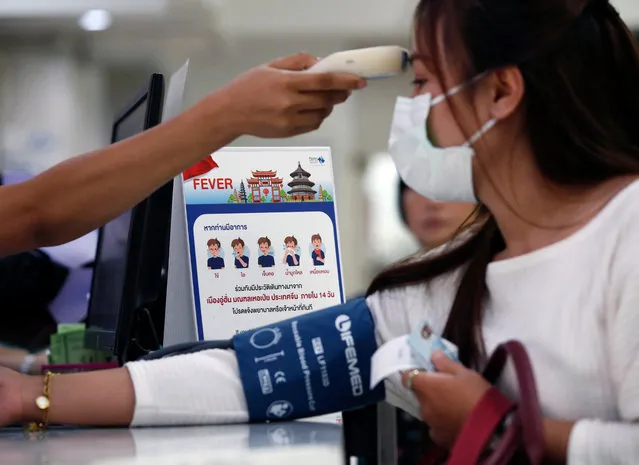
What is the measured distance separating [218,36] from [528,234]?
3.89 m

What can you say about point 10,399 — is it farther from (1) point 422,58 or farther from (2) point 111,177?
(1) point 422,58

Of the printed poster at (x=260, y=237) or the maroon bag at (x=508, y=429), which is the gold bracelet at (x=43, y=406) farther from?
the maroon bag at (x=508, y=429)

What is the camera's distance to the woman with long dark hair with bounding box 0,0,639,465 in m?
0.99

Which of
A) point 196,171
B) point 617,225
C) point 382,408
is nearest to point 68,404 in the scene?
point 382,408

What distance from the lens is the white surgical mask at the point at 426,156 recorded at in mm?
1166

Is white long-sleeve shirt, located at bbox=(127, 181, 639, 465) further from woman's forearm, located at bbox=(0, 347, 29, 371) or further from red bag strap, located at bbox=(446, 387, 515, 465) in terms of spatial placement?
woman's forearm, located at bbox=(0, 347, 29, 371)

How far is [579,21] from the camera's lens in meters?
1.10

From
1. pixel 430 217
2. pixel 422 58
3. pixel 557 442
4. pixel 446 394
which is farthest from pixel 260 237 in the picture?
pixel 430 217

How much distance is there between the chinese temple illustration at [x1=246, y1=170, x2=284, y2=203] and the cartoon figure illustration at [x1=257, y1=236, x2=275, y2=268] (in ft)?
0.25

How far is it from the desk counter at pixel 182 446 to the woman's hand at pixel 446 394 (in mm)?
107

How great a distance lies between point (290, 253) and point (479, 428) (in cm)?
70

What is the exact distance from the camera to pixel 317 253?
1.54 meters

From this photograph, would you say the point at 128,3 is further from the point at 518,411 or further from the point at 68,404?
the point at 518,411

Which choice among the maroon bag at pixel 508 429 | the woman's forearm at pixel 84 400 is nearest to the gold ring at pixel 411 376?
the maroon bag at pixel 508 429
